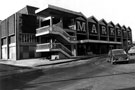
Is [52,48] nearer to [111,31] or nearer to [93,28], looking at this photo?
[93,28]

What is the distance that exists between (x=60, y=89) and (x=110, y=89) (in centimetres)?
230

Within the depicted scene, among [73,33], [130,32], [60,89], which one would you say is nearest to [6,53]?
[73,33]

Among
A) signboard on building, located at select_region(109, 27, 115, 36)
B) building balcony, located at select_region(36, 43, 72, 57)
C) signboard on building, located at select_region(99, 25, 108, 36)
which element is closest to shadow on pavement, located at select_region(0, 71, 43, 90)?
building balcony, located at select_region(36, 43, 72, 57)

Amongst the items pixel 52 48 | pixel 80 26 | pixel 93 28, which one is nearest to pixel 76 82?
pixel 52 48

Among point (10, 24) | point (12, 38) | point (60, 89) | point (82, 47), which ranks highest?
point (10, 24)

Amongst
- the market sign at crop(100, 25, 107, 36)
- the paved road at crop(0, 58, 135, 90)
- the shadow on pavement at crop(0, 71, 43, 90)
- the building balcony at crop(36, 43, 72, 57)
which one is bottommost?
the shadow on pavement at crop(0, 71, 43, 90)

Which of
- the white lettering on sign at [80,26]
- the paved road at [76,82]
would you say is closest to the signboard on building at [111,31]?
the white lettering on sign at [80,26]

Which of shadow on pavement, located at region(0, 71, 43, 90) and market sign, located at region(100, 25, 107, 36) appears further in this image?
market sign, located at region(100, 25, 107, 36)

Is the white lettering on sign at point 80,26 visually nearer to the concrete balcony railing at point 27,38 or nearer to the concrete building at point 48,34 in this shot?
the concrete building at point 48,34

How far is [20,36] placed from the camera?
30859 millimetres

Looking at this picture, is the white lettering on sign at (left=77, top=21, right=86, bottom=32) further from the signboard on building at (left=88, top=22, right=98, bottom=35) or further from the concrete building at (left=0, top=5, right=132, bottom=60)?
the signboard on building at (left=88, top=22, right=98, bottom=35)

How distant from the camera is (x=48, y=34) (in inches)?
1019

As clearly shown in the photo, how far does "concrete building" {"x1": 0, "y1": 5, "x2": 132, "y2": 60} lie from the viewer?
26.4 meters

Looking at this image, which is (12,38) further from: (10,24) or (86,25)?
(86,25)
